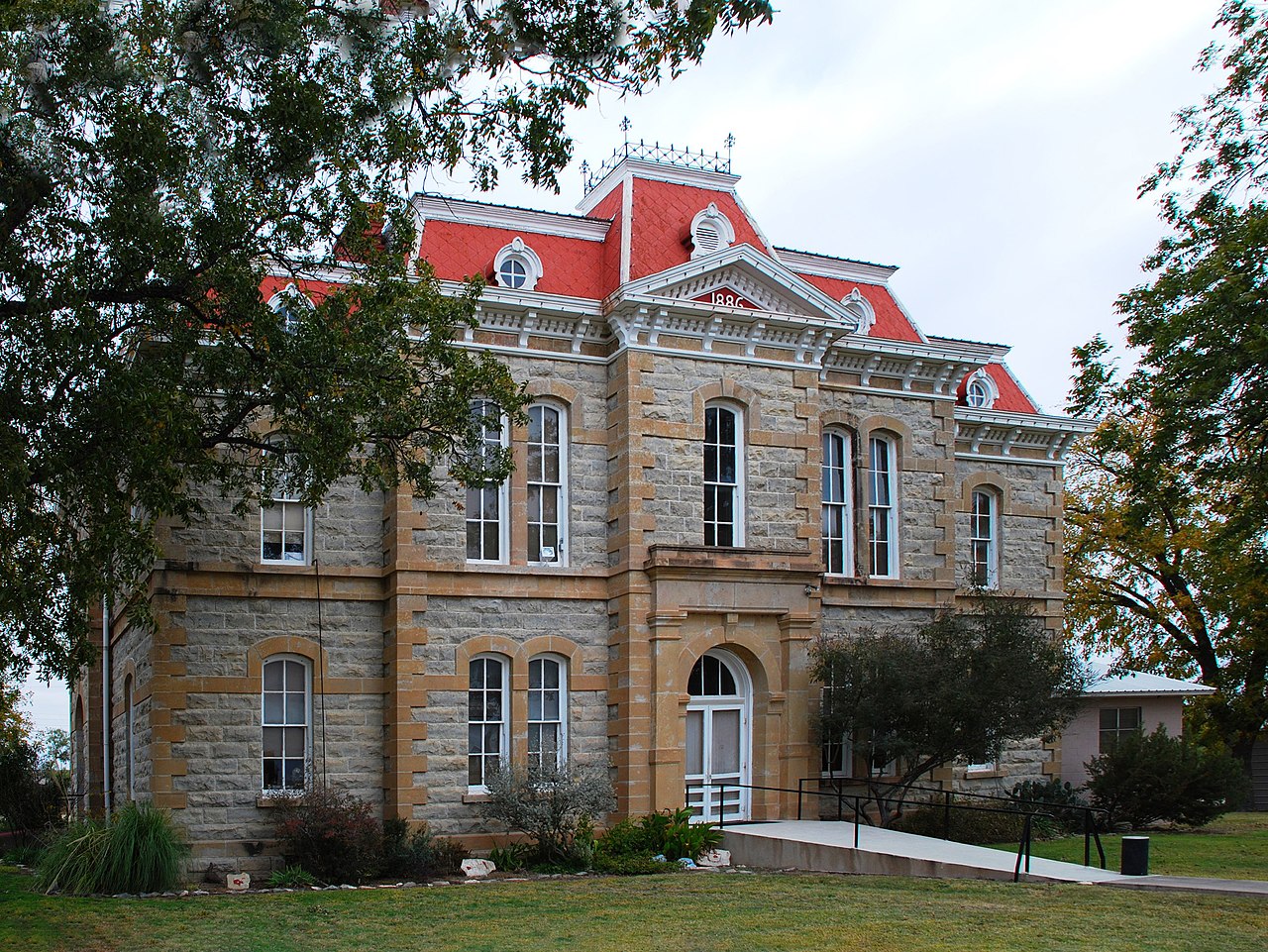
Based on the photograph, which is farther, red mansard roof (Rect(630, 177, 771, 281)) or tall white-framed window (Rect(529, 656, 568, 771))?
red mansard roof (Rect(630, 177, 771, 281))

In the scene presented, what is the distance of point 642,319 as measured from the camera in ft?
73.6

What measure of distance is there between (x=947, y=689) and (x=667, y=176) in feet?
33.9

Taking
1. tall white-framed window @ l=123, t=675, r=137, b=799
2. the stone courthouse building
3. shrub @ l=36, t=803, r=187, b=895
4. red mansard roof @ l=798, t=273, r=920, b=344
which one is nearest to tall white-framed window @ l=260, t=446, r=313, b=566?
the stone courthouse building

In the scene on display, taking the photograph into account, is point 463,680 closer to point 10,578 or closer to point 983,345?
point 10,578

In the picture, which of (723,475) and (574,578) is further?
(723,475)

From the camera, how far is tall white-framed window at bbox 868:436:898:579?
25.3m

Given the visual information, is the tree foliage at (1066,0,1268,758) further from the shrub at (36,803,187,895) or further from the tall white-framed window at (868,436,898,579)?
the shrub at (36,803,187,895)

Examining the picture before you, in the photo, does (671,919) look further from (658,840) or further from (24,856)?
(24,856)

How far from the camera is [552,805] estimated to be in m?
19.8

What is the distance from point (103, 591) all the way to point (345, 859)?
5.68 meters

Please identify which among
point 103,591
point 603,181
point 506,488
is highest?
point 603,181

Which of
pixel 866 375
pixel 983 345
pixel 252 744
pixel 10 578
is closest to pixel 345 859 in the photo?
pixel 252 744

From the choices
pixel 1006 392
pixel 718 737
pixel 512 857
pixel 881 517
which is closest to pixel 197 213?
pixel 512 857

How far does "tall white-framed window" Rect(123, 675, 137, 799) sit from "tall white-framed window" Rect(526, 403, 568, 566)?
703cm
